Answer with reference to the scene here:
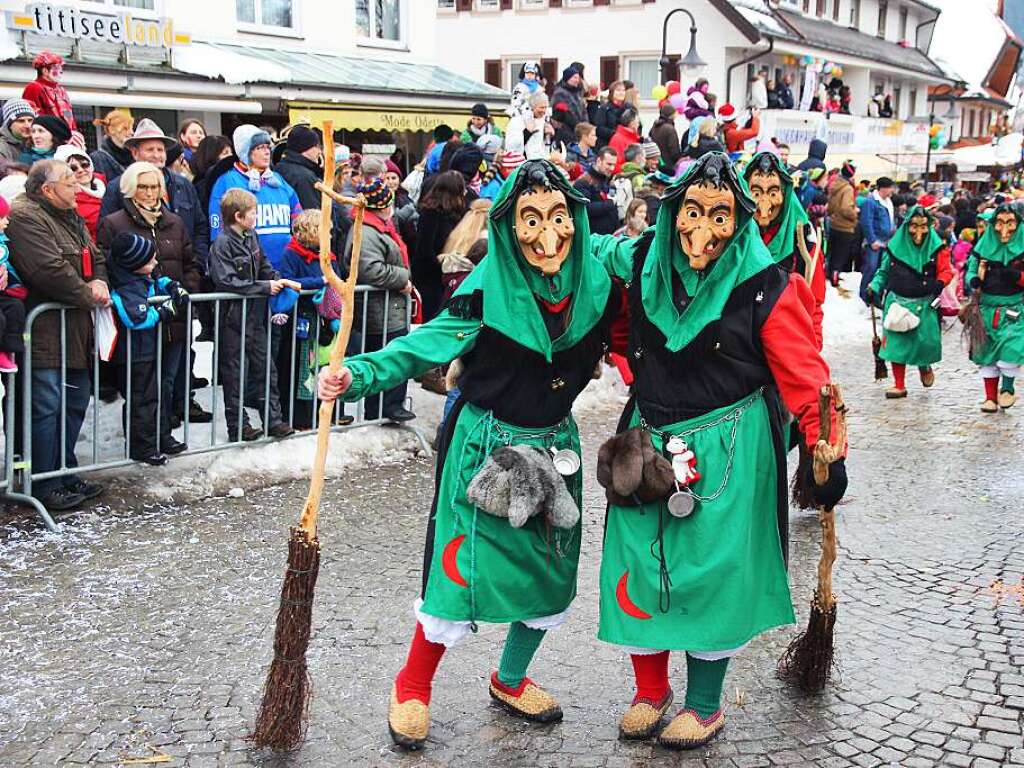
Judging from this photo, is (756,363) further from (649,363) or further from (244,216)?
(244,216)

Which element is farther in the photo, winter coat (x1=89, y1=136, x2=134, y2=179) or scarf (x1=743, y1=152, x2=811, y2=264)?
winter coat (x1=89, y1=136, x2=134, y2=179)

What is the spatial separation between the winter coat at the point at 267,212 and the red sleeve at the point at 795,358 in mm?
4671

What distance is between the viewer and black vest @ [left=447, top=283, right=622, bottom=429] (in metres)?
4.25

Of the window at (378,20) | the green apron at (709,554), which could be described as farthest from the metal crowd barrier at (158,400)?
the window at (378,20)

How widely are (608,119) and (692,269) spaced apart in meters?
12.2

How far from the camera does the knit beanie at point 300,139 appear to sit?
29.9 feet

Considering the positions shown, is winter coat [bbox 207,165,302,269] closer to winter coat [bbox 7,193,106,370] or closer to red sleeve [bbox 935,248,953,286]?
winter coat [bbox 7,193,106,370]

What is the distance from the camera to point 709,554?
13.4ft

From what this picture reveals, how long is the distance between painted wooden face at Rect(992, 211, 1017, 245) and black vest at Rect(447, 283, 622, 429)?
7.17 meters

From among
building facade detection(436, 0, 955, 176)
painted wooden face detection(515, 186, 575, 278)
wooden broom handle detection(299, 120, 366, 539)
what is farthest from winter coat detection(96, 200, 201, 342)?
building facade detection(436, 0, 955, 176)

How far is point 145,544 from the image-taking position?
245 inches

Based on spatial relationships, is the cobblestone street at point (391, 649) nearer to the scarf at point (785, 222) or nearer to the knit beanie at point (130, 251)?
the knit beanie at point (130, 251)

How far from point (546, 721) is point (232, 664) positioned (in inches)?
53.1

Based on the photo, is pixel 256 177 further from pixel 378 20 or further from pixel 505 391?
pixel 378 20
